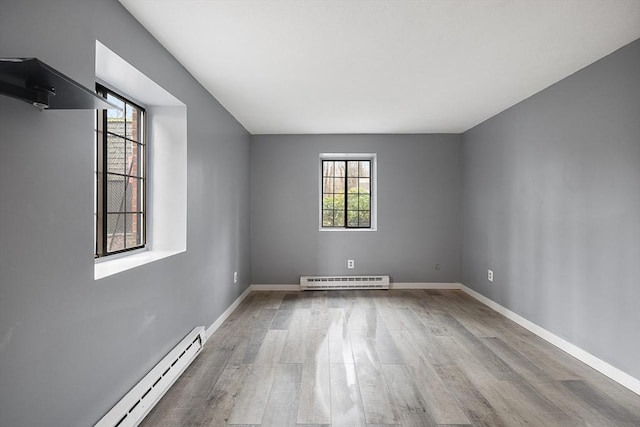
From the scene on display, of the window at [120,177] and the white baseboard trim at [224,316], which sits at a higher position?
the window at [120,177]

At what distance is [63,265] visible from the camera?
60.7 inches

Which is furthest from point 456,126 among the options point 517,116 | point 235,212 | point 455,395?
point 455,395

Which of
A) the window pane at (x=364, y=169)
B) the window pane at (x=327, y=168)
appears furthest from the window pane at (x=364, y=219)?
the window pane at (x=327, y=168)

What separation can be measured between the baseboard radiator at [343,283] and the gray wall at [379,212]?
0.47 ft

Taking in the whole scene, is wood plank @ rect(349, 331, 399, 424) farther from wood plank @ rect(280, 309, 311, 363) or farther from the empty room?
wood plank @ rect(280, 309, 311, 363)

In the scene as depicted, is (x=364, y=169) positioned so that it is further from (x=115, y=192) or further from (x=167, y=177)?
(x=115, y=192)

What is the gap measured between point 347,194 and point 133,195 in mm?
3667

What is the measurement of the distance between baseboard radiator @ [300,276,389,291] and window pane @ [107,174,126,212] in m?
3.36

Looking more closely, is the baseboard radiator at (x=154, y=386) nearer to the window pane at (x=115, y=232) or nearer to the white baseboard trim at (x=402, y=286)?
the window pane at (x=115, y=232)

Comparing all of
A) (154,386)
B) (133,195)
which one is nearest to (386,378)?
(154,386)

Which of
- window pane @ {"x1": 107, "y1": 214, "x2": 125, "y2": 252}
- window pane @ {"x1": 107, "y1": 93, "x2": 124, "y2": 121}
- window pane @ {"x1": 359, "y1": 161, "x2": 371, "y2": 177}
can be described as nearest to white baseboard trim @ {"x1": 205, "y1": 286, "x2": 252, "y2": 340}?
window pane @ {"x1": 107, "y1": 214, "x2": 125, "y2": 252}

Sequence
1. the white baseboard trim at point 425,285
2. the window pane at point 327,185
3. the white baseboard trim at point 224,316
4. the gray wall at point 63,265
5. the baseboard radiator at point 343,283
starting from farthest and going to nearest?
the window pane at point 327,185 < the white baseboard trim at point 425,285 < the baseboard radiator at point 343,283 < the white baseboard trim at point 224,316 < the gray wall at point 63,265

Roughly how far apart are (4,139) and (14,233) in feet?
1.16

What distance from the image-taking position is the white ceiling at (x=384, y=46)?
6.72ft
